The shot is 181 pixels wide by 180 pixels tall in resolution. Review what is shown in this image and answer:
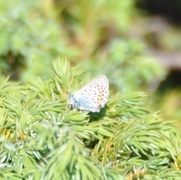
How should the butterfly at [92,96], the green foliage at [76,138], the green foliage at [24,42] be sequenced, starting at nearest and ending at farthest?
the green foliage at [76,138] < the butterfly at [92,96] < the green foliage at [24,42]

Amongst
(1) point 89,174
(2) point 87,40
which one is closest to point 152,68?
(2) point 87,40

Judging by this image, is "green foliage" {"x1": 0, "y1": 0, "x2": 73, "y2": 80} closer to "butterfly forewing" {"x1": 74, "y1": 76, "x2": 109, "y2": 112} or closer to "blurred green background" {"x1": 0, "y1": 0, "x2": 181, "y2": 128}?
"blurred green background" {"x1": 0, "y1": 0, "x2": 181, "y2": 128}

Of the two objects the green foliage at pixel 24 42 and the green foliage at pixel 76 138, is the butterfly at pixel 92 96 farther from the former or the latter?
the green foliage at pixel 24 42

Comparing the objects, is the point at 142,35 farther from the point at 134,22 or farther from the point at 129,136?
the point at 129,136

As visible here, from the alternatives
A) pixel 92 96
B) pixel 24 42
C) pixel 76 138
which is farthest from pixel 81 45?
pixel 76 138

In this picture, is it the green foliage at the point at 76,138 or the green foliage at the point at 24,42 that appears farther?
the green foliage at the point at 24,42

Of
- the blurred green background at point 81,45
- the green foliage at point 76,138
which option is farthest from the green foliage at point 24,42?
the green foliage at point 76,138

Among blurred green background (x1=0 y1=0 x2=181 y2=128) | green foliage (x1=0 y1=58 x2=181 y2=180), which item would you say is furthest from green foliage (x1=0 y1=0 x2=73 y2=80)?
green foliage (x1=0 y1=58 x2=181 y2=180)

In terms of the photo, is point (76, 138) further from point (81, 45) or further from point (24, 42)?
point (81, 45)
